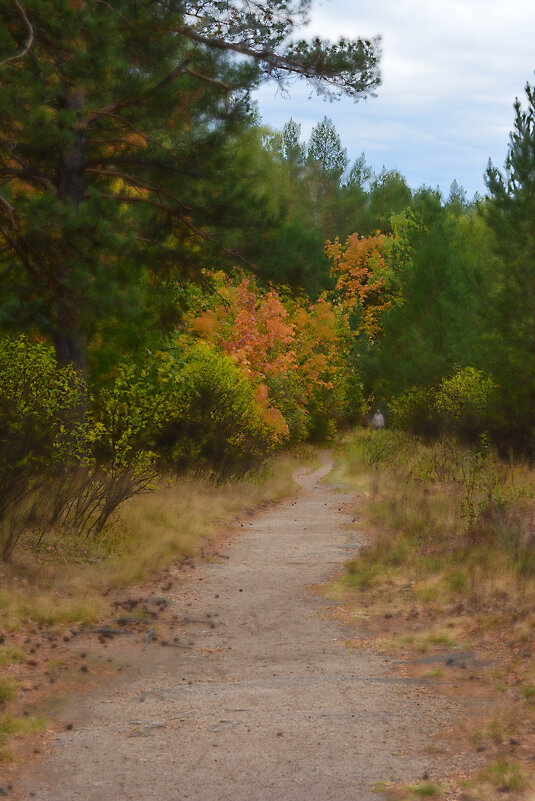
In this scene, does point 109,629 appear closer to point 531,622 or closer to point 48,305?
point 531,622

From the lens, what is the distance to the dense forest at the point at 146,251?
1112cm

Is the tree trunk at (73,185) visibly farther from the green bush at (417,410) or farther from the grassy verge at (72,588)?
the green bush at (417,410)

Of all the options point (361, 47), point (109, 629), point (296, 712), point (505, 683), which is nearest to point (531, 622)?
point (505, 683)

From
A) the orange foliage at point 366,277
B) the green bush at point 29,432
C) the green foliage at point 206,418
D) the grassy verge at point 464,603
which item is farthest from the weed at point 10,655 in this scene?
the orange foliage at point 366,277

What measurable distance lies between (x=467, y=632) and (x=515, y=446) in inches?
578

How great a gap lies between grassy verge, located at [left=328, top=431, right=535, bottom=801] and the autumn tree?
5.11 m

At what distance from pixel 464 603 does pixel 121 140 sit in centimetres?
931

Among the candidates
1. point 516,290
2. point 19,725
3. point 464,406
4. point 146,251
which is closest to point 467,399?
point 464,406

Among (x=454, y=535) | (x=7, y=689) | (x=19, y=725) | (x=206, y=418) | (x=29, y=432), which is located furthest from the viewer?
(x=206, y=418)

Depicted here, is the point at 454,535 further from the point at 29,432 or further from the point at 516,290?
the point at 516,290

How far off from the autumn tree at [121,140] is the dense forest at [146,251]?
3cm

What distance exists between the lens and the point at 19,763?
5.20 metres

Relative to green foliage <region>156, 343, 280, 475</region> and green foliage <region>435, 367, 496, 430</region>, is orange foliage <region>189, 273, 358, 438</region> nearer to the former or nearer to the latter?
green foliage <region>156, 343, 280, 475</region>

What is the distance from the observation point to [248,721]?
5.77 meters
